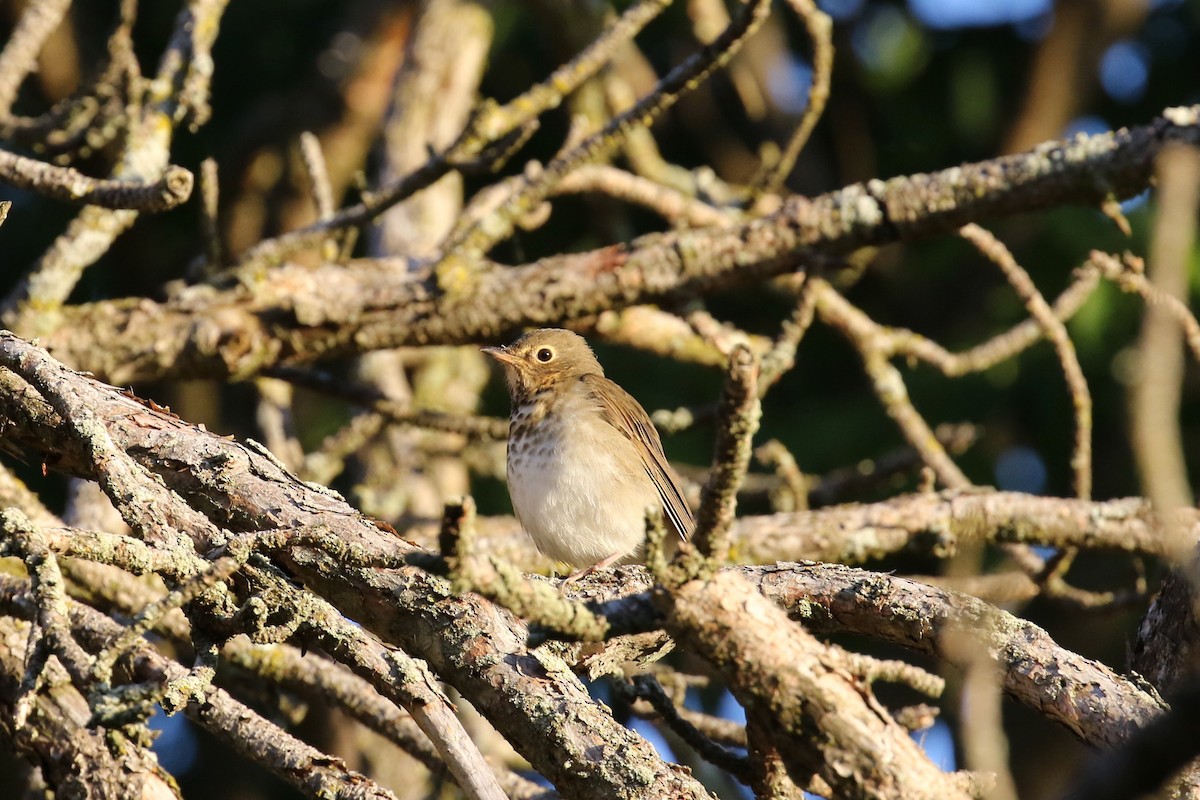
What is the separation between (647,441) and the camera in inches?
225

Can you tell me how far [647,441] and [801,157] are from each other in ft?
12.0

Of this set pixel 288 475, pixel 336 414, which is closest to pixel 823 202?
pixel 288 475

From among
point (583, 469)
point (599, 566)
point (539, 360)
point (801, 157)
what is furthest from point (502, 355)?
point (801, 157)

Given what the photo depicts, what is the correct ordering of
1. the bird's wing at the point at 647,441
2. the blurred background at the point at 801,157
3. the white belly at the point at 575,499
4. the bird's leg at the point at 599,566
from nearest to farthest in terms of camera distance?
the bird's leg at the point at 599,566 → the white belly at the point at 575,499 → the bird's wing at the point at 647,441 → the blurred background at the point at 801,157

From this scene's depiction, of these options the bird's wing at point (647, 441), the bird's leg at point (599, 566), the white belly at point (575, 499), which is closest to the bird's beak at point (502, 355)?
the bird's wing at point (647, 441)

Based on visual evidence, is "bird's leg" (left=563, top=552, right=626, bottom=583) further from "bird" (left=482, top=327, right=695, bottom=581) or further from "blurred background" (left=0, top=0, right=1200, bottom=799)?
"blurred background" (left=0, top=0, right=1200, bottom=799)

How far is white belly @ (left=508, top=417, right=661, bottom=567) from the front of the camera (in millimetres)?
5379

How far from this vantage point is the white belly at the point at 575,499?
5379 mm

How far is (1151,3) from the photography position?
8.35 m

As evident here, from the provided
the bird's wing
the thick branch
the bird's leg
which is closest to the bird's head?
the bird's wing

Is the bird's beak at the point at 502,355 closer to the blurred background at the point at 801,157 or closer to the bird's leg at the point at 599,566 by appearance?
the bird's leg at the point at 599,566

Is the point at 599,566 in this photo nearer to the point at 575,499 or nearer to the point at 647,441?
the point at 575,499

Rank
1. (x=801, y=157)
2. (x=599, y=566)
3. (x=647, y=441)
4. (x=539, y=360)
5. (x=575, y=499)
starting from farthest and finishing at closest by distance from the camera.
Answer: (x=801, y=157) < (x=539, y=360) < (x=647, y=441) < (x=575, y=499) < (x=599, y=566)

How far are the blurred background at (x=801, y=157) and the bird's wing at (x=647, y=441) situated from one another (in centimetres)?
159
